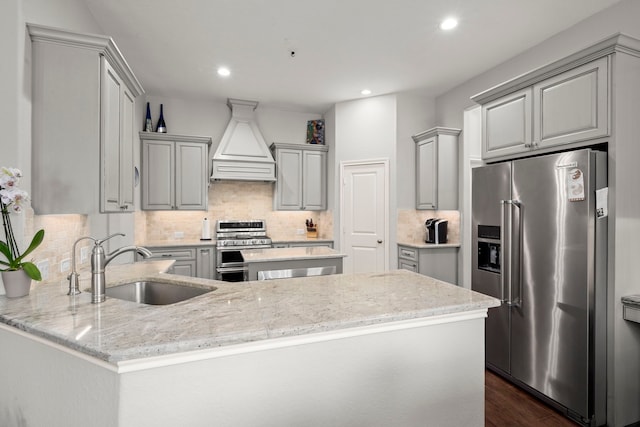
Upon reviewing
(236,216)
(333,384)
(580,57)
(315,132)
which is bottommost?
(333,384)

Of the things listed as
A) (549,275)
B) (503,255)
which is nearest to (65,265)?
(503,255)

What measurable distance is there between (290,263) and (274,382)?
6.38 feet

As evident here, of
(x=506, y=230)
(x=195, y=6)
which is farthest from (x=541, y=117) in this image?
(x=195, y=6)

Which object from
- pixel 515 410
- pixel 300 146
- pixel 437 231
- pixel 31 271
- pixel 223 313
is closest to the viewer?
pixel 223 313

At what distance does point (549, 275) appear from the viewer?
2.29 m

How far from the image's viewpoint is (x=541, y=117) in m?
2.46

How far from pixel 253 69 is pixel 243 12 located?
43.0 inches

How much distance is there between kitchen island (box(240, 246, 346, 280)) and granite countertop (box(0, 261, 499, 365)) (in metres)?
1.13

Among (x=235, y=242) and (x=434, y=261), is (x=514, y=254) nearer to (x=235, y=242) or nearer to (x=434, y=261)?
(x=434, y=261)

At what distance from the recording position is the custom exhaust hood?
187 inches

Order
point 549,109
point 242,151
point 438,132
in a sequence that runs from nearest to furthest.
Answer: point 549,109, point 438,132, point 242,151

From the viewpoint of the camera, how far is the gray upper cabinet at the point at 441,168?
4.20m

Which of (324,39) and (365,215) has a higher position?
(324,39)

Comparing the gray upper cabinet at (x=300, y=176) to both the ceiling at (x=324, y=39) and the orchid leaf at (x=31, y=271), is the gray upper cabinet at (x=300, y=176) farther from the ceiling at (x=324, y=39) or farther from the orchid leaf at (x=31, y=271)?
the orchid leaf at (x=31, y=271)
